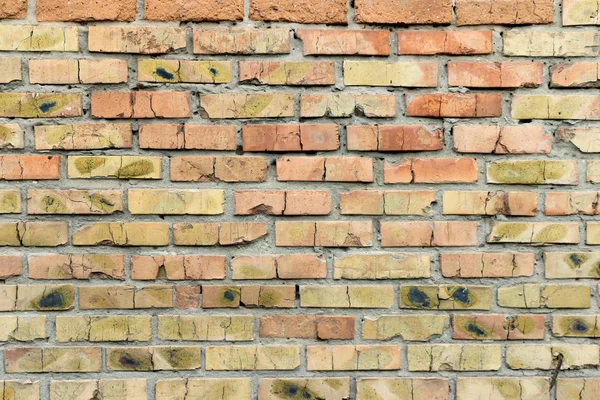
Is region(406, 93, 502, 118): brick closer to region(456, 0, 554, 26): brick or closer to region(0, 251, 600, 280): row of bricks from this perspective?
region(456, 0, 554, 26): brick

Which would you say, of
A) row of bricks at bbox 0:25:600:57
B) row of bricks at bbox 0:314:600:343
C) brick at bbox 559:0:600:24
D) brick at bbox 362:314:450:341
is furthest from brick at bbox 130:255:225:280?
brick at bbox 559:0:600:24

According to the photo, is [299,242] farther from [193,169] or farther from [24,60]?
[24,60]

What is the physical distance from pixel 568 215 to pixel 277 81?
0.89 metres

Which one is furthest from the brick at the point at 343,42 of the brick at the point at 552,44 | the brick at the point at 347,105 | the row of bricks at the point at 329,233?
the row of bricks at the point at 329,233

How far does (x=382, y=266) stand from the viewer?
1584mm

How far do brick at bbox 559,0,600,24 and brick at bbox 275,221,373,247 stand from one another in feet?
2.58

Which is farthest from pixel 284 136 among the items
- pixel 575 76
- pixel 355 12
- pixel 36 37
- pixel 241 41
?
pixel 575 76

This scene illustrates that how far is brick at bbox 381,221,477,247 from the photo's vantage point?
5.19ft

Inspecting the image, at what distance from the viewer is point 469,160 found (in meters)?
1.59

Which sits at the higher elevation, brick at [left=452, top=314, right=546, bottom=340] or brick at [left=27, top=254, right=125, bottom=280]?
brick at [left=27, top=254, right=125, bottom=280]

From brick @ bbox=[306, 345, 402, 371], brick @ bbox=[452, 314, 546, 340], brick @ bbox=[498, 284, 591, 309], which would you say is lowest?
brick @ bbox=[306, 345, 402, 371]

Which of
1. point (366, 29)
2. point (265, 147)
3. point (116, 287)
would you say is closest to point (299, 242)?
point (265, 147)

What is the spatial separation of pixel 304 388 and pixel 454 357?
427mm

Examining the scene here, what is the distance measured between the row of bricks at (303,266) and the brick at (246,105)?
39 centimetres
